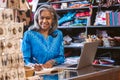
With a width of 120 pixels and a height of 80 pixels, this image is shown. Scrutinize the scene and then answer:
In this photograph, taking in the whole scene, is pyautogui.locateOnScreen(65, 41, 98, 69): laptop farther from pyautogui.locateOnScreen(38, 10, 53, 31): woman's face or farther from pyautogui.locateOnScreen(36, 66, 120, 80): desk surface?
pyautogui.locateOnScreen(38, 10, 53, 31): woman's face

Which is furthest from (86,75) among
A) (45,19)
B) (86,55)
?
(45,19)

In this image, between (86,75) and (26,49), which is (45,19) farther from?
(86,75)

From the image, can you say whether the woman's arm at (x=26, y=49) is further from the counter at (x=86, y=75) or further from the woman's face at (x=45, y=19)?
the counter at (x=86, y=75)

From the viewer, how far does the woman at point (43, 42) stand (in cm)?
319

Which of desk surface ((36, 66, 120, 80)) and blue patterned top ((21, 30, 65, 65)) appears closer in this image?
desk surface ((36, 66, 120, 80))

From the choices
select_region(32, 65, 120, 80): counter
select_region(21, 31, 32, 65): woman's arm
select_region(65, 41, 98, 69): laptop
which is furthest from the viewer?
select_region(21, 31, 32, 65): woman's arm

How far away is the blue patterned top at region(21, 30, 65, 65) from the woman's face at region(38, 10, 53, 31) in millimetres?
123

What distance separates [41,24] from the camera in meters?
3.36

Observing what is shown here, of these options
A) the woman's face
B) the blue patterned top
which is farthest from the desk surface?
the woman's face

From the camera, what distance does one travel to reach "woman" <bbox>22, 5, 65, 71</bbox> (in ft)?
10.5

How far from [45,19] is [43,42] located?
0.97 ft

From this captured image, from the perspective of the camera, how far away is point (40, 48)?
10.5 feet

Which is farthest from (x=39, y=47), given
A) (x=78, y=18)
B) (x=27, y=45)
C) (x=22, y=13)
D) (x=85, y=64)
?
(x=78, y=18)

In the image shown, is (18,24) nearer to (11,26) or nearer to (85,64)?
(11,26)
